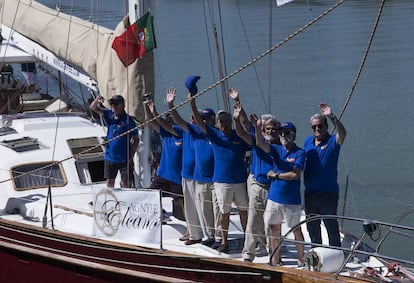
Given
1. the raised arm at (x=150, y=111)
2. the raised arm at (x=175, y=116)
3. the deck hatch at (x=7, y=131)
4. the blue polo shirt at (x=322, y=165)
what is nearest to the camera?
the blue polo shirt at (x=322, y=165)

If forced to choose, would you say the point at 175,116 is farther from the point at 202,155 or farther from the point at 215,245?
the point at 215,245

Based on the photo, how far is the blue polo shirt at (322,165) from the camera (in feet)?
29.4

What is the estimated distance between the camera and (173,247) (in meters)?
9.59

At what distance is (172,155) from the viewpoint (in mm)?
10070

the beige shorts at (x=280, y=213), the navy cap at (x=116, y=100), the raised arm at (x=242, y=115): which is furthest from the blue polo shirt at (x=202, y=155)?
the navy cap at (x=116, y=100)

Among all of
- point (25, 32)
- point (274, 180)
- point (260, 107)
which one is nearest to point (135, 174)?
point (274, 180)

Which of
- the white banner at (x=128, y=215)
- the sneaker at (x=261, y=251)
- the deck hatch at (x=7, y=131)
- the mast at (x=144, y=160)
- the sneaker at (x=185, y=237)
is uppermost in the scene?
the deck hatch at (x=7, y=131)

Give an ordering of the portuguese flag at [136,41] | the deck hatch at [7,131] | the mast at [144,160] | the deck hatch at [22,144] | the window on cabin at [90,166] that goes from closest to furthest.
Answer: the portuguese flag at [136,41] → the mast at [144,160] → the window on cabin at [90,166] → the deck hatch at [22,144] → the deck hatch at [7,131]

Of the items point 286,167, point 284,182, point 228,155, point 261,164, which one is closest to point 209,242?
point 228,155

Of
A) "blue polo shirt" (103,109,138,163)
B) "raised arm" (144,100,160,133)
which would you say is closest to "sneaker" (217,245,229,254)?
"raised arm" (144,100,160,133)

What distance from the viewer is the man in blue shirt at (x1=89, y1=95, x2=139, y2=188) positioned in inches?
420

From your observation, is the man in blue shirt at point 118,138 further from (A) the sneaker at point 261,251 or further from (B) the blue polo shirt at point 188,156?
(A) the sneaker at point 261,251

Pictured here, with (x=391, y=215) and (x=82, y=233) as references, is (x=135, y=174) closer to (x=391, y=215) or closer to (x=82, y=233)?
(x=82, y=233)

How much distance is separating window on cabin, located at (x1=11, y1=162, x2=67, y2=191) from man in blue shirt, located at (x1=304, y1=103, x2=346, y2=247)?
3851mm
